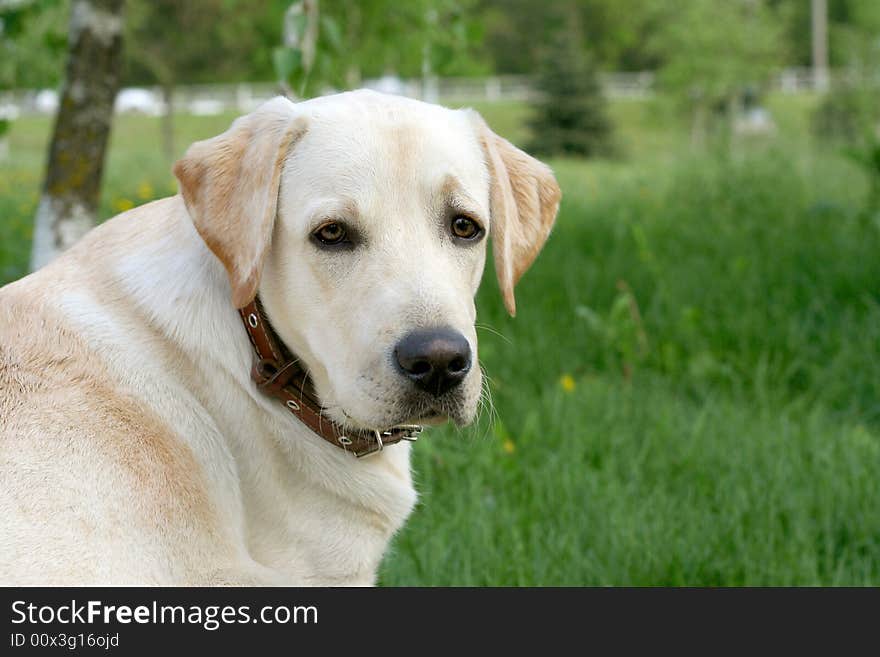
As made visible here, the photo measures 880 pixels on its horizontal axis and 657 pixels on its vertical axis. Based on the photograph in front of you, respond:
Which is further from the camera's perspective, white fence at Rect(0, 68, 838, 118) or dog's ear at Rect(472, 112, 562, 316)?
white fence at Rect(0, 68, 838, 118)

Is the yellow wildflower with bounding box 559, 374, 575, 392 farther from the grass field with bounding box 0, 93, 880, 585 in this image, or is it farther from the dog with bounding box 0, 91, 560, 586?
the dog with bounding box 0, 91, 560, 586

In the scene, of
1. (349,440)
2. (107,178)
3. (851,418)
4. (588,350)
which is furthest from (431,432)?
(107,178)

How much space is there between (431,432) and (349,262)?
1950 millimetres

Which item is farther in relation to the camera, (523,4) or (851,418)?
(523,4)

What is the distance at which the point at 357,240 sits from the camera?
257 cm

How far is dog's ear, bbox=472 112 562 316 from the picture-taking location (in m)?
2.96

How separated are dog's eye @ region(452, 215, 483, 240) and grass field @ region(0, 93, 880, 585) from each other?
38.1 inches

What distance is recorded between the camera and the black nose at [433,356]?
7.82 ft

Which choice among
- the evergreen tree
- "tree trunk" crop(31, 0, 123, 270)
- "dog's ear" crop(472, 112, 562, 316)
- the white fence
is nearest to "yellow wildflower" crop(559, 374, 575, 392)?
"dog's ear" crop(472, 112, 562, 316)

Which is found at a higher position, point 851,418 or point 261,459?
point 261,459

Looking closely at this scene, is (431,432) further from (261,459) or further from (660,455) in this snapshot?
(261,459)

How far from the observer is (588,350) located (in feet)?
17.8

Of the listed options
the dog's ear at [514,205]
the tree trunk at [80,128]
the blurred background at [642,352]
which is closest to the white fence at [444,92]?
the blurred background at [642,352]

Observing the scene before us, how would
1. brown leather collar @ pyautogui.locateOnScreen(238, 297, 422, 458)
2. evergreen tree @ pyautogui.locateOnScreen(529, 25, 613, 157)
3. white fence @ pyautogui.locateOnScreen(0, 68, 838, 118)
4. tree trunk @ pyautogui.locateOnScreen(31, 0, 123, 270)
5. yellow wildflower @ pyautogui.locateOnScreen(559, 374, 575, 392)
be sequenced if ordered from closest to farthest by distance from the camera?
brown leather collar @ pyautogui.locateOnScreen(238, 297, 422, 458) < yellow wildflower @ pyautogui.locateOnScreen(559, 374, 575, 392) < tree trunk @ pyautogui.locateOnScreen(31, 0, 123, 270) < evergreen tree @ pyautogui.locateOnScreen(529, 25, 613, 157) < white fence @ pyautogui.locateOnScreen(0, 68, 838, 118)
